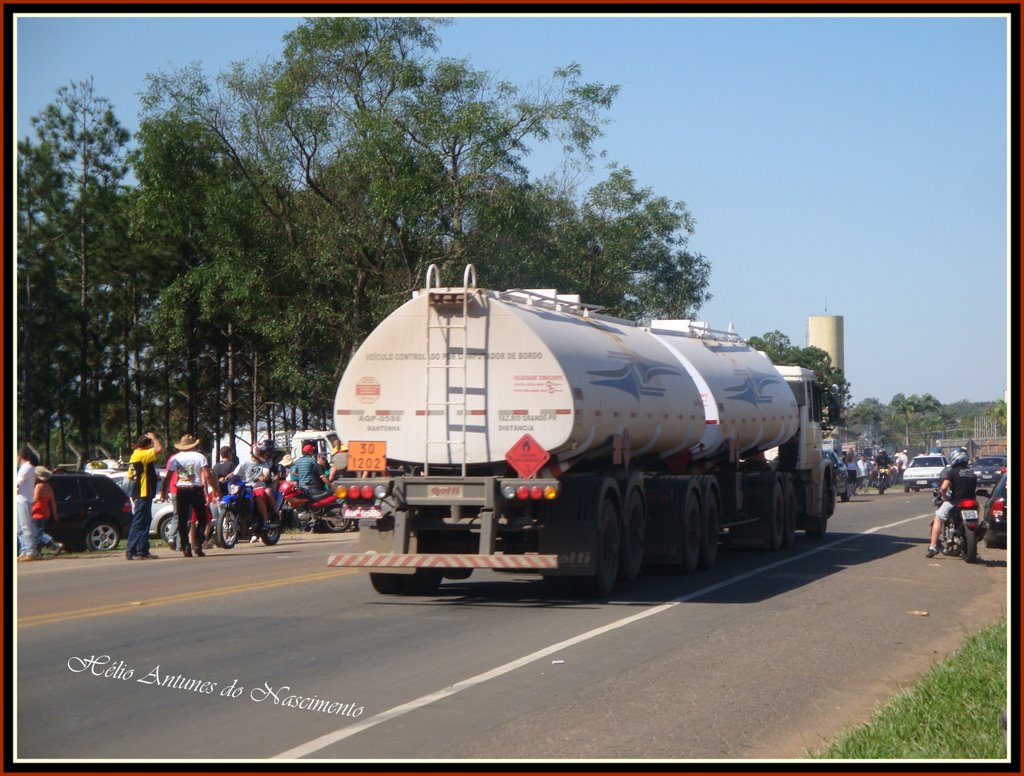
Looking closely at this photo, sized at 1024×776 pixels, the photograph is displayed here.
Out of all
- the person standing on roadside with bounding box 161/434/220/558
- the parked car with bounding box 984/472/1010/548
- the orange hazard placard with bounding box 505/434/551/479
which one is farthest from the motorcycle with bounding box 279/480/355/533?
the orange hazard placard with bounding box 505/434/551/479

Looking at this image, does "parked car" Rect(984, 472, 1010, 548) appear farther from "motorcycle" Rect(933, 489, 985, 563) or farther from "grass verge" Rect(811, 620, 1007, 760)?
"grass verge" Rect(811, 620, 1007, 760)

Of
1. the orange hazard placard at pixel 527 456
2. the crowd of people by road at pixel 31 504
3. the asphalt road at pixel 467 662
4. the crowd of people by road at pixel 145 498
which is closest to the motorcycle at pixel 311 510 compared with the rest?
the crowd of people by road at pixel 145 498

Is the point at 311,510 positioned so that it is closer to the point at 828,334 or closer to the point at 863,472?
the point at 863,472

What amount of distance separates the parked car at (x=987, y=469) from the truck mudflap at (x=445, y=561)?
42421 millimetres

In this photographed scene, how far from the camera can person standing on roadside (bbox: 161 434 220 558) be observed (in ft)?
68.3

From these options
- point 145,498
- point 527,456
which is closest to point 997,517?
point 527,456

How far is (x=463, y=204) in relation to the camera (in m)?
38.4

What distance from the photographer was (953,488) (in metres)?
20.4

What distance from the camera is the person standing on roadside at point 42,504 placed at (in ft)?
69.5

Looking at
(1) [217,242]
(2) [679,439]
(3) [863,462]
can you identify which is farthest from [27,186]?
(3) [863,462]

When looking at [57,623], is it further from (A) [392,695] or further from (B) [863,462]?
(B) [863,462]

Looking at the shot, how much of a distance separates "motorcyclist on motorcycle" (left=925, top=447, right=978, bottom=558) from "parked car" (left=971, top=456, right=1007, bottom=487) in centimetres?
3339

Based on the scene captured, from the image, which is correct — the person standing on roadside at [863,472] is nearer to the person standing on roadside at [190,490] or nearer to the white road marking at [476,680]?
the person standing on roadside at [190,490]

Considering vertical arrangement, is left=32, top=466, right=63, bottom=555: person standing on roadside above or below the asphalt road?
above
